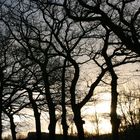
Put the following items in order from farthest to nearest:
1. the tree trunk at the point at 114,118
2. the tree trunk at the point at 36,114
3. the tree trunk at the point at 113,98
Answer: the tree trunk at the point at 36,114 → the tree trunk at the point at 113,98 → the tree trunk at the point at 114,118

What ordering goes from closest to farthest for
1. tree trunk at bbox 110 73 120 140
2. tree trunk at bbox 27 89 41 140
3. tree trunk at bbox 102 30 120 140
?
tree trunk at bbox 110 73 120 140 → tree trunk at bbox 102 30 120 140 → tree trunk at bbox 27 89 41 140

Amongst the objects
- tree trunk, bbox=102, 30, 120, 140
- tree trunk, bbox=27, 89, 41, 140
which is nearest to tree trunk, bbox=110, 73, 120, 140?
tree trunk, bbox=102, 30, 120, 140

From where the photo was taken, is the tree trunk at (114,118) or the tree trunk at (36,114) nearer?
the tree trunk at (114,118)

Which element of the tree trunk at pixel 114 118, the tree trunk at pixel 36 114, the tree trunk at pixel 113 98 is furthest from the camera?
the tree trunk at pixel 36 114

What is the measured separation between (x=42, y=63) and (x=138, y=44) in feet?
73.6

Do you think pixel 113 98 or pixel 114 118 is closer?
pixel 114 118

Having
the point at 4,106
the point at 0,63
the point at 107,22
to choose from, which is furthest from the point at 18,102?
the point at 107,22

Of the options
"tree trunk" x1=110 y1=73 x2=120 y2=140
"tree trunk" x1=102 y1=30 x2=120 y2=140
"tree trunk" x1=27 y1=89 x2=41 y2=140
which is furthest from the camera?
"tree trunk" x1=27 y1=89 x2=41 y2=140

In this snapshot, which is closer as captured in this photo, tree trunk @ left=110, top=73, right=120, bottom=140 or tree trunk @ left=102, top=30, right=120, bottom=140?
tree trunk @ left=110, top=73, right=120, bottom=140

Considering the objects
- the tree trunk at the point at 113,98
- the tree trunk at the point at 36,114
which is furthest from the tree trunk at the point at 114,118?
the tree trunk at the point at 36,114

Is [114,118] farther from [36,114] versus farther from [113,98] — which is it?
[36,114]

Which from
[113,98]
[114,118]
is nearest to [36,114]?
[113,98]

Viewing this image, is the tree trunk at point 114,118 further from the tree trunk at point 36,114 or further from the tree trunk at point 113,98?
the tree trunk at point 36,114

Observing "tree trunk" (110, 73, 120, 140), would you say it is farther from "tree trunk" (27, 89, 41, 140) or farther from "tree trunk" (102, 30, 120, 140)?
"tree trunk" (27, 89, 41, 140)
